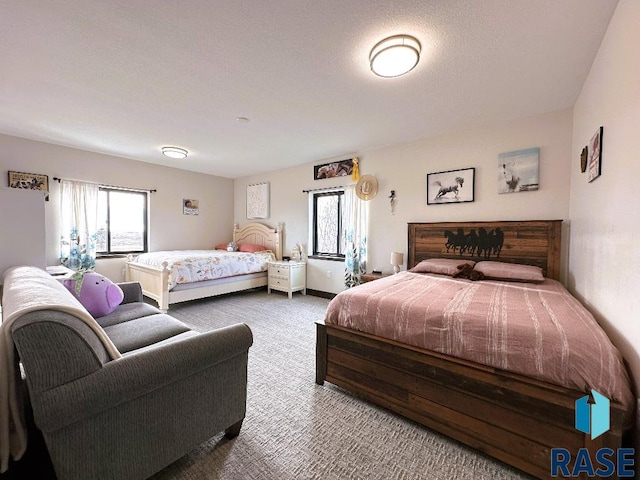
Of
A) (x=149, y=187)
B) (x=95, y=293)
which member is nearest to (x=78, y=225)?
(x=149, y=187)

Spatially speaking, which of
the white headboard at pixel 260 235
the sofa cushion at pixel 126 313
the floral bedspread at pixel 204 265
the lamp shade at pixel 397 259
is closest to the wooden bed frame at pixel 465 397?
the sofa cushion at pixel 126 313

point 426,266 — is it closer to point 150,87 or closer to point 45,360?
point 45,360

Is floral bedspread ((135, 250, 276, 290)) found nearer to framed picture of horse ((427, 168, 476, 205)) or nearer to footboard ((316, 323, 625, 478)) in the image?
footboard ((316, 323, 625, 478))

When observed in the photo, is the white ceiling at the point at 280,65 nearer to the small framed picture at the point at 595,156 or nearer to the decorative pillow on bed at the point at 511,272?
the small framed picture at the point at 595,156

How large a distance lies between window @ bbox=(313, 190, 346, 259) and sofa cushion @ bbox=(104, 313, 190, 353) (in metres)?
3.04

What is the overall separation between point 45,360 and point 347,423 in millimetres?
1564

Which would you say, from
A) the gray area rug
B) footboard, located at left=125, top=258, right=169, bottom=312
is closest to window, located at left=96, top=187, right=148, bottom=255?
footboard, located at left=125, top=258, right=169, bottom=312

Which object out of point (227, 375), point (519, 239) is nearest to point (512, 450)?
point (227, 375)

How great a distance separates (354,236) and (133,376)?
349 centimetres

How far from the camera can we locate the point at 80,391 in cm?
95

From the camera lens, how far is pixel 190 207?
5.59 metres

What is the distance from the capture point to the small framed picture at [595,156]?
1.79 m

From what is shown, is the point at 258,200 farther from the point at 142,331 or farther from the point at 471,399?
the point at 471,399

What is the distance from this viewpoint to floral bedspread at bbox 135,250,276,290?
Result: 3.82 meters
